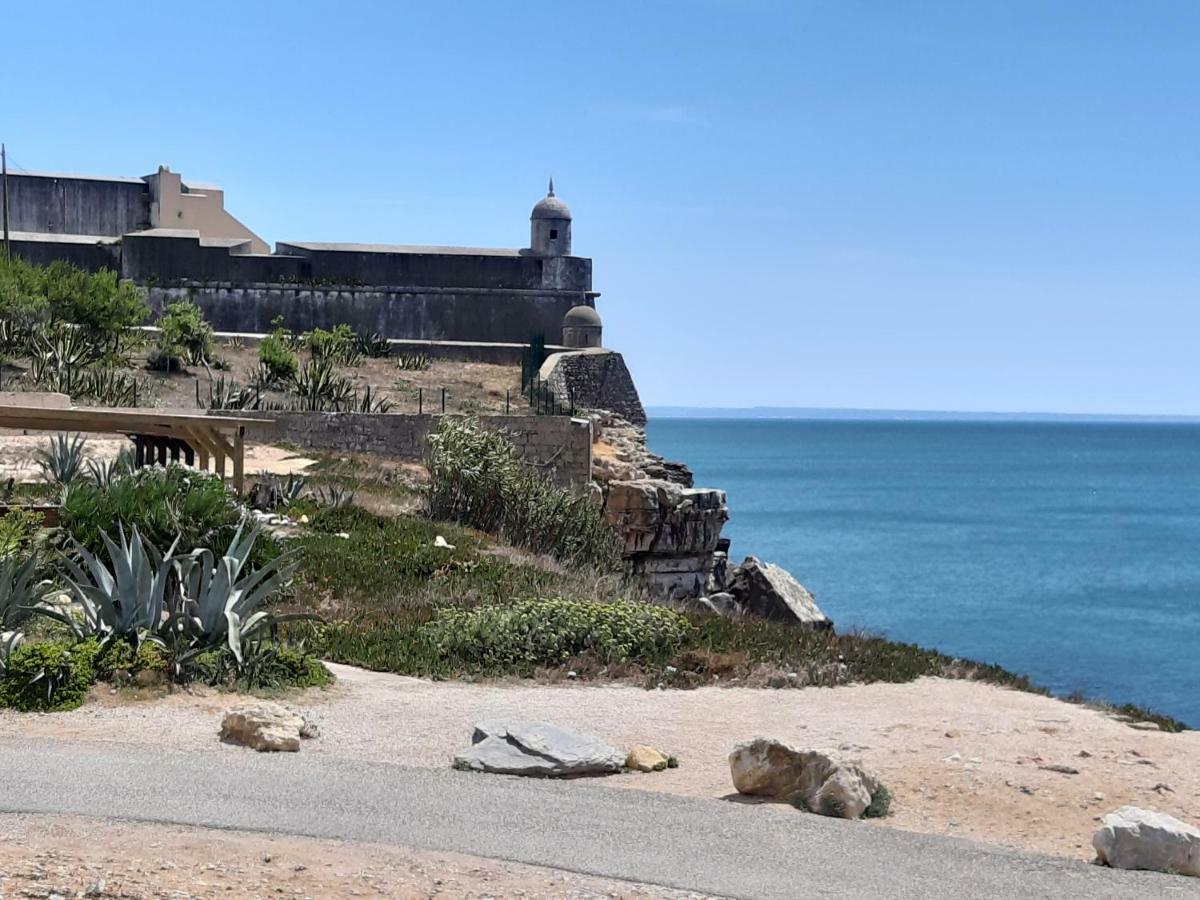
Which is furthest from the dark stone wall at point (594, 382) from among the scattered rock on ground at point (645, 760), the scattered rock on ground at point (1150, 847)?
the scattered rock on ground at point (1150, 847)

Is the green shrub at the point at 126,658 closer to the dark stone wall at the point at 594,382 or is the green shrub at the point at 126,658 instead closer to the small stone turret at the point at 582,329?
the dark stone wall at the point at 594,382

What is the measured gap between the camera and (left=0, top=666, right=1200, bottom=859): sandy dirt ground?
26.5 ft

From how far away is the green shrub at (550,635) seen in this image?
477 inches

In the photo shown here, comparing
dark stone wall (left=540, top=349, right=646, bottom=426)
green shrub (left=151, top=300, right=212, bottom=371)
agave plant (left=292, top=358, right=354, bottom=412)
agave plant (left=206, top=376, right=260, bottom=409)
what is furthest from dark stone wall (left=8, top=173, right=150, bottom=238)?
agave plant (left=206, top=376, right=260, bottom=409)

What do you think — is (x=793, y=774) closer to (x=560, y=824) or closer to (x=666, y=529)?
(x=560, y=824)

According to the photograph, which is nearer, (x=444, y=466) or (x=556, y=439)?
(x=444, y=466)

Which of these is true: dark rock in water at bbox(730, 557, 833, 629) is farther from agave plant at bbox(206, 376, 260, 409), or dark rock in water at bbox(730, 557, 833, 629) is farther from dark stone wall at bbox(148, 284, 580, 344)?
dark stone wall at bbox(148, 284, 580, 344)

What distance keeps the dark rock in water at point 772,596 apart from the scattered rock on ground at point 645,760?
45.8 feet

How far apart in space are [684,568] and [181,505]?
45.1 feet

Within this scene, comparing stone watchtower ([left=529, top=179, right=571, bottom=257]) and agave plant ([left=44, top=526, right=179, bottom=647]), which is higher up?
stone watchtower ([left=529, top=179, right=571, bottom=257])

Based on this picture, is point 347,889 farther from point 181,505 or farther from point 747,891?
point 181,505

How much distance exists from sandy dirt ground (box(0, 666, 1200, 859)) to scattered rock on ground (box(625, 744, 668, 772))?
0.07 meters

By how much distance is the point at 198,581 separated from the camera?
10.9 m

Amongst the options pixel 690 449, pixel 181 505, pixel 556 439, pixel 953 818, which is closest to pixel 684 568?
pixel 556 439
